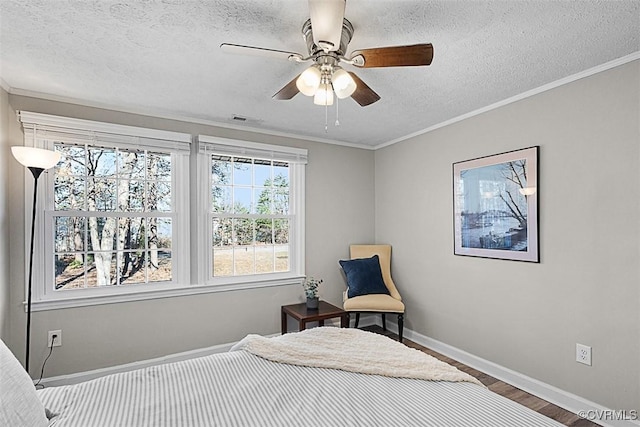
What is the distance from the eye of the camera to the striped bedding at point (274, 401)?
128cm

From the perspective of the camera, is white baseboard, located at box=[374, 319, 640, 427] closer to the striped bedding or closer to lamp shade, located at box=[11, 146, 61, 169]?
the striped bedding

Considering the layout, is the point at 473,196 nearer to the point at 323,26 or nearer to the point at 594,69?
the point at 594,69

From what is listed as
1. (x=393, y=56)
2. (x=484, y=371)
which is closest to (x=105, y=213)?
(x=393, y=56)

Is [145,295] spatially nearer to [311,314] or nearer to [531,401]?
[311,314]

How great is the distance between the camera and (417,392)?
1.50m

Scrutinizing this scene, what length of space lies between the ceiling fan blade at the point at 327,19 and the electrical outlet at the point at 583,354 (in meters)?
2.65

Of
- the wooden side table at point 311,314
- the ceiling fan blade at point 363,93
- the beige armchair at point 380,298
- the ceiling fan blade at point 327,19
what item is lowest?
the wooden side table at point 311,314

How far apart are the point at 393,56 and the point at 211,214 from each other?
2502 mm

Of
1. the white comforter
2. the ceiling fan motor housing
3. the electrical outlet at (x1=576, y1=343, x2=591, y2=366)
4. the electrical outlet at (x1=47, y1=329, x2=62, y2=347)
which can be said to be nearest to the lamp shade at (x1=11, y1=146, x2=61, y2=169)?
the electrical outlet at (x1=47, y1=329, x2=62, y2=347)

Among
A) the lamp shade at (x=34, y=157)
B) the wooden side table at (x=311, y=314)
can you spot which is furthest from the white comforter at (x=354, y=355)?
the lamp shade at (x=34, y=157)

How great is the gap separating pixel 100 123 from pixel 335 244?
8.99ft

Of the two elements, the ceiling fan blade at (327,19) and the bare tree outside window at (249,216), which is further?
the bare tree outside window at (249,216)

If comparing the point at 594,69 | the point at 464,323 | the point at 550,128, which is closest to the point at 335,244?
the point at 464,323

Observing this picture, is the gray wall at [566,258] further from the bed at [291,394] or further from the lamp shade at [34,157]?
the lamp shade at [34,157]
